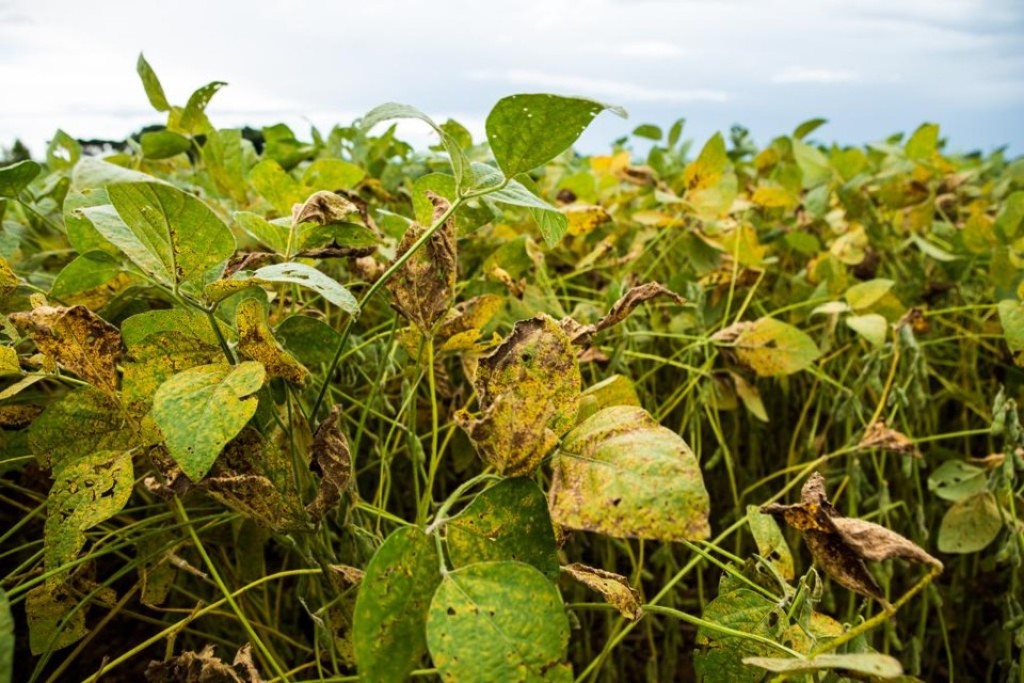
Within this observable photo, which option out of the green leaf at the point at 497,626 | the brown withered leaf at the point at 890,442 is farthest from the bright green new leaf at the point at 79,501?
the brown withered leaf at the point at 890,442

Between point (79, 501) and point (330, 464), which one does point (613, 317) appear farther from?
point (79, 501)

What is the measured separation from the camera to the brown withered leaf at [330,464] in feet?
1.43

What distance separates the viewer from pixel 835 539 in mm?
452

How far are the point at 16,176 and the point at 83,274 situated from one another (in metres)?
0.14

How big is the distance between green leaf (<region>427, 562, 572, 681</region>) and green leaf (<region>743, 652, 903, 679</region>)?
4.1 inches

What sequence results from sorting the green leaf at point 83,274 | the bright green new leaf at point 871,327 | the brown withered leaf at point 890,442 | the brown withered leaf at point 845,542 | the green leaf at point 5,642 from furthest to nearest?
the bright green new leaf at point 871,327
the brown withered leaf at point 890,442
the green leaf at point 83,274
the brown withered leaf at point 845,542
the green leaf at point 5,642

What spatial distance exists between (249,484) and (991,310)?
3.67 ft

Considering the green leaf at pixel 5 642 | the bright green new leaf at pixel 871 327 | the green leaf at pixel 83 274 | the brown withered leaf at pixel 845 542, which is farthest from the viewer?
the bright green new leaf at pixel 871 327

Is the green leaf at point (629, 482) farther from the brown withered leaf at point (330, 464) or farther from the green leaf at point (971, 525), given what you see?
the green leaf at point (971, 525)

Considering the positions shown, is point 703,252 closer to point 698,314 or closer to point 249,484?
point 698,314

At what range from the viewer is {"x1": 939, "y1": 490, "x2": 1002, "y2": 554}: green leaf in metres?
0.87

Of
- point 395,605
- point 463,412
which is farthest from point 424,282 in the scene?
point 395,605

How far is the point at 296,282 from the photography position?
1.29ft

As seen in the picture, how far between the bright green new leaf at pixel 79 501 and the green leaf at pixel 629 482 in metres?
0.25
